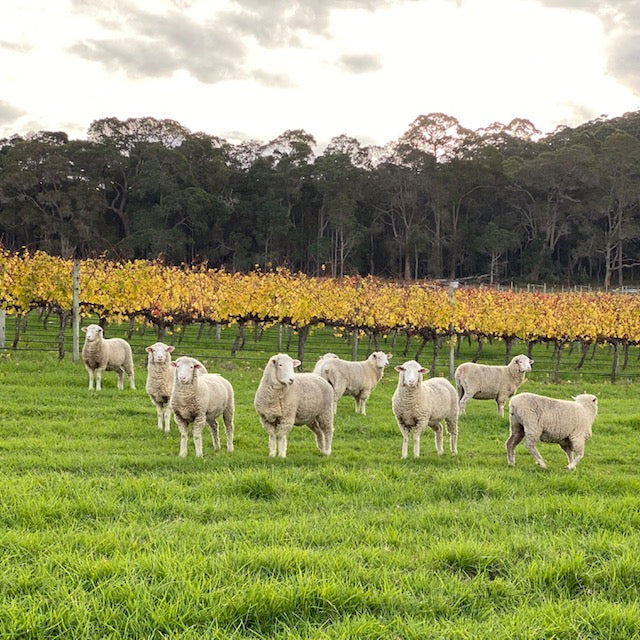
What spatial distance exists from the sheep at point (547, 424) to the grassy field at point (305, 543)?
1.14 feet

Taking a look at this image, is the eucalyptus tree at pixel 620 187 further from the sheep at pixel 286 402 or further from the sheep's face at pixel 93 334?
the sheep at pixel 286 402

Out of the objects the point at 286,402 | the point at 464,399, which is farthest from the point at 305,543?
the point at 464,399

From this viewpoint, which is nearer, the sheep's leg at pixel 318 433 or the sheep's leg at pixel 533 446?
the sheep's leg at pixel 533 446

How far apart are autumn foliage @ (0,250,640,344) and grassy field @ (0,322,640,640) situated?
1019cm

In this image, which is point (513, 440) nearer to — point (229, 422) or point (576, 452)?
point (576, 452)

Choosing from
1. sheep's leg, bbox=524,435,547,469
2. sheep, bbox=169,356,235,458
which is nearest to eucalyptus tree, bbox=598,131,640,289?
sheep's leg, bbox=524,435,547,469

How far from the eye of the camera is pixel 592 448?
934cm

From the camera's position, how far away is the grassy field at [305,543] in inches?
130

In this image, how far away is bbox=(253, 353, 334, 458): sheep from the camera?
7.63 m

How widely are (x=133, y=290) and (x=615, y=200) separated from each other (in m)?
55.6

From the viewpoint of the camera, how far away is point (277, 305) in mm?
19016

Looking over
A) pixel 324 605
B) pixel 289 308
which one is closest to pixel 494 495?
pixel 324 605

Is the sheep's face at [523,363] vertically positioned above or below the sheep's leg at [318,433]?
above

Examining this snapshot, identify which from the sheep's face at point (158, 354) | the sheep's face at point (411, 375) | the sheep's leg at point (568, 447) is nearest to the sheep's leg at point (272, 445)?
the sheep's face at point (411, 375)
